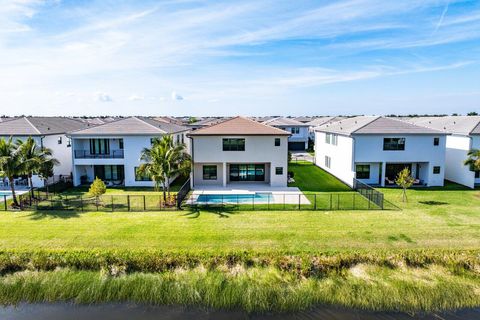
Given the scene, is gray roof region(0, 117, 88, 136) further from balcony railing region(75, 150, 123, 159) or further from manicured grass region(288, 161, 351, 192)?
manicured grass region(288, 161, 351, 192)

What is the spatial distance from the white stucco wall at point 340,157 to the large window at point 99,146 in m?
22.5

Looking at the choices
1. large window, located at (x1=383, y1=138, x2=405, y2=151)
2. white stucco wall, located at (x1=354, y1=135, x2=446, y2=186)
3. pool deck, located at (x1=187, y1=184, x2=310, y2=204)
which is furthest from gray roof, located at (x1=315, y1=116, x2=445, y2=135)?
pool deck, located at (x1=187, y1=184, x2=310, y2=204)

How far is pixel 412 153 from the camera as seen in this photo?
32188mm

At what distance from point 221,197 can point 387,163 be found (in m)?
16.1

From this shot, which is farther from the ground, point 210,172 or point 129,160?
point 129,160

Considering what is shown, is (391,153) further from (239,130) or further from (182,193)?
(182,193)

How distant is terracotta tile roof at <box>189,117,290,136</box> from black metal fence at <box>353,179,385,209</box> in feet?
24.2

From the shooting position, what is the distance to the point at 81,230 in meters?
19.5

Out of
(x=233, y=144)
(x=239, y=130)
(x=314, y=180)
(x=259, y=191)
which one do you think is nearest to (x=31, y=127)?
(x=233, y=144)

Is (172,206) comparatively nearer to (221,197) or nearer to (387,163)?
(221,197)

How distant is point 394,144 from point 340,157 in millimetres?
5313

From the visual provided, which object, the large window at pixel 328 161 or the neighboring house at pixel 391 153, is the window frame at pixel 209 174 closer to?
the neighboring house at pixel 391 153

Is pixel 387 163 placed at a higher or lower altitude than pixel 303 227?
higher

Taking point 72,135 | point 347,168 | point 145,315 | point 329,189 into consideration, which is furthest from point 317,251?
point 72,135
